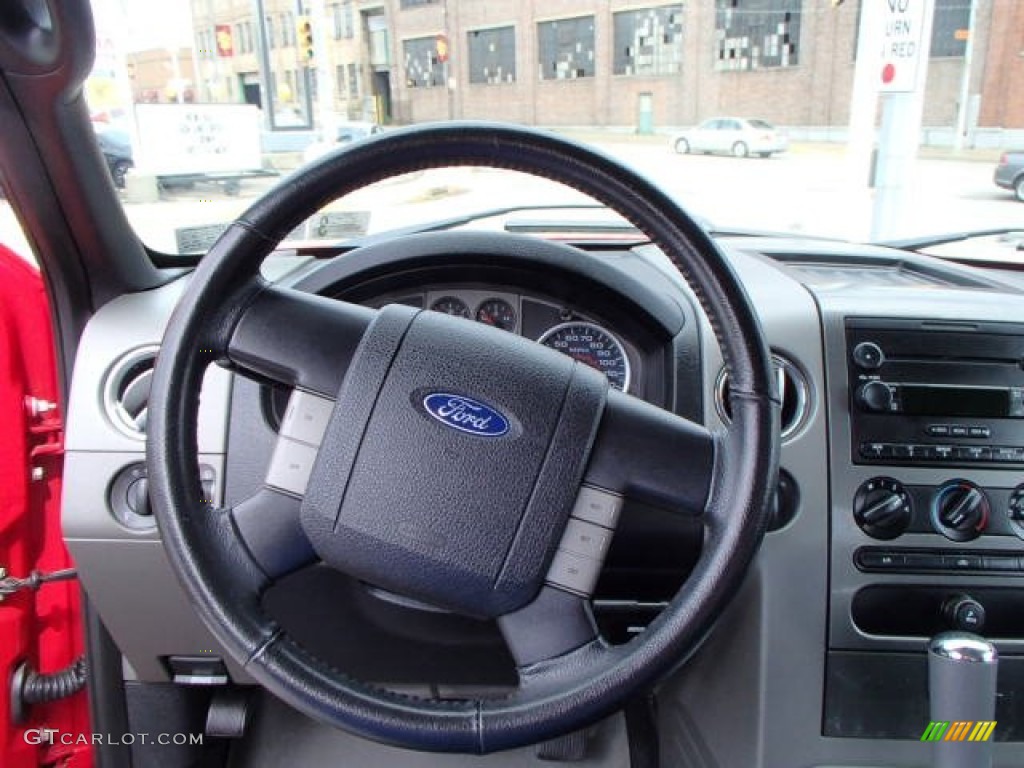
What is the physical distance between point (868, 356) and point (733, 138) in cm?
154

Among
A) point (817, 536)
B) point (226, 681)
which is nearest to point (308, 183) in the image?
point (817, 536)

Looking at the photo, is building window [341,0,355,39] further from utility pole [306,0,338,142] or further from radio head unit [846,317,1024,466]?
radio head unit [846,317,1024,466]

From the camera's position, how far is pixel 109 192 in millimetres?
1509

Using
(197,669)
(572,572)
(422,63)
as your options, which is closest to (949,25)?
(422,63)

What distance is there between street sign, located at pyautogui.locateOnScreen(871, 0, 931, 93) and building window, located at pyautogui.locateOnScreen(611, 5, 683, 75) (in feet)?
3.46

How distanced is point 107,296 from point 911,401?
1.44 m

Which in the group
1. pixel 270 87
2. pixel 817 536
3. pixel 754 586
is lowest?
pixel 754 586

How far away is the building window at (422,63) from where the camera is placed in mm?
1906

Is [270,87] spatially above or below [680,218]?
above

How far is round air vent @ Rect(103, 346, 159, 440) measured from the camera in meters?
1.46

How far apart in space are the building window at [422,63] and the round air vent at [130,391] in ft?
2.66

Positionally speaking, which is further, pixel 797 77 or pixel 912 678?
pixel 797 77

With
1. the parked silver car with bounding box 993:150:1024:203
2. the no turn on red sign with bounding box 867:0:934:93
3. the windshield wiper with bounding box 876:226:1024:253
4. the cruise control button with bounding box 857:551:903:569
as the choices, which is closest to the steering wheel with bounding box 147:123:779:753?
the cruise control button with bounding box 857:551:903:569

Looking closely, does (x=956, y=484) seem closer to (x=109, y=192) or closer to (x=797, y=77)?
(x=109, y=192)
